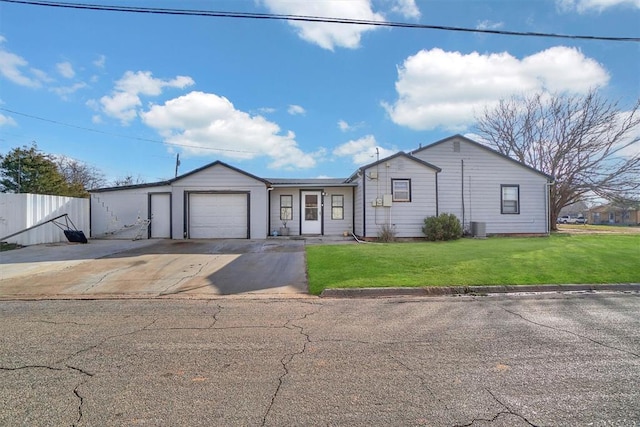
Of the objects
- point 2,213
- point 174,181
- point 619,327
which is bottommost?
point 619,327

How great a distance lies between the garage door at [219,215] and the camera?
16578mm

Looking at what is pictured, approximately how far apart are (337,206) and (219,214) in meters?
6.10

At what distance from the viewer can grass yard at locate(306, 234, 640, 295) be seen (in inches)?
295

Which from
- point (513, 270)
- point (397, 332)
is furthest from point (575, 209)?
point (397, 332)

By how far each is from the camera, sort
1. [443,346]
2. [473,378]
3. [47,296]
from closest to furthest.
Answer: [473,378] → [443,346] → [47,296]

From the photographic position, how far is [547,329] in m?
4.70

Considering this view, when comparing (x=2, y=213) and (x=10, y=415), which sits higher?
(x=2, y=213)

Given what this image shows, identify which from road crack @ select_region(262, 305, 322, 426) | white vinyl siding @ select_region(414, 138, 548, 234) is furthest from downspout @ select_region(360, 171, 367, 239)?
road crack @ select_region(262, 305, 322, 426)

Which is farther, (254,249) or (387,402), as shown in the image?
(254,249)

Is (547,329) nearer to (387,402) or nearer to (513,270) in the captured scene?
(387,402)

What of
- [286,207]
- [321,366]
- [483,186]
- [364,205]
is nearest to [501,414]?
[321,366]

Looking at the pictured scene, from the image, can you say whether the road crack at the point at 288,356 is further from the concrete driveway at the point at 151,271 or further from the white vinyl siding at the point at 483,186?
the white vinyl siding at the point at 483,186

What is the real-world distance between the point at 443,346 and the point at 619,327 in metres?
2.85

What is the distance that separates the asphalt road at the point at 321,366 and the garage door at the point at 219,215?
10771 millimetres
